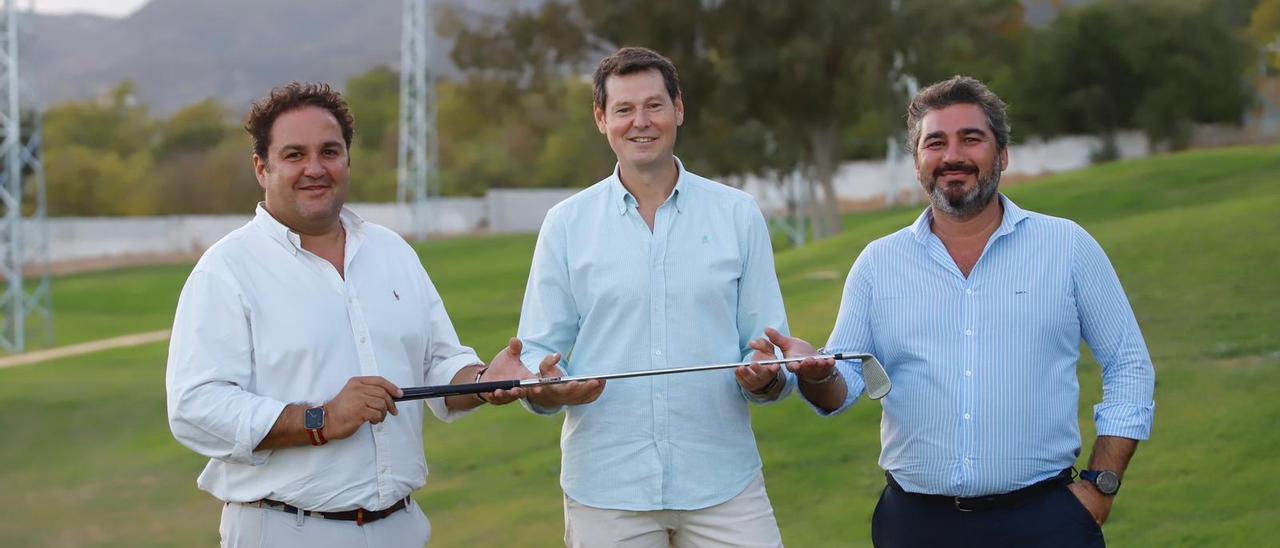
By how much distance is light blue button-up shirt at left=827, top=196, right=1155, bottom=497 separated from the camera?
12.9ft

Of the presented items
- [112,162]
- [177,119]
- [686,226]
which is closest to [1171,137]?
[686,226]

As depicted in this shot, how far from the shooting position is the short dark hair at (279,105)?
3977 mm

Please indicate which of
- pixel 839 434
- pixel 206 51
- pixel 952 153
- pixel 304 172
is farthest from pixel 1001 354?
pixel 206 51

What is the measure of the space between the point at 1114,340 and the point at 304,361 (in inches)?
83.4

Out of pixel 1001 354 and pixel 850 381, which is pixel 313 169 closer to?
pixel 850 381

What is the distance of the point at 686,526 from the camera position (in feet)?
13.8

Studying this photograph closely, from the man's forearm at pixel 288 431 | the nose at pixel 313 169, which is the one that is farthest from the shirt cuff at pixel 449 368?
the nose at pixel 313 169

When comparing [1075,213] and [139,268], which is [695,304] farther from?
[139,268]

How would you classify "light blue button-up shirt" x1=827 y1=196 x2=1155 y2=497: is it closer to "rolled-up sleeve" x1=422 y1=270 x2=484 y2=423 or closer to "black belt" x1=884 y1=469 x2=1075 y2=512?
"black belt" x1=884 y1=469 x2=1075 y2=512

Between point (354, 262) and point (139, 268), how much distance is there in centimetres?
5282

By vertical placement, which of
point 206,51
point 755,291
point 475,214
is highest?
point 206,51

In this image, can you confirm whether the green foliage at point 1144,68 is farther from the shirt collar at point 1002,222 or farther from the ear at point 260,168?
the ear at point 260,168

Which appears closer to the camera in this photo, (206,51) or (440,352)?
(440,352)

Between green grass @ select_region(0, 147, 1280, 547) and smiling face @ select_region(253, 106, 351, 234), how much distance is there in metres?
5.75
